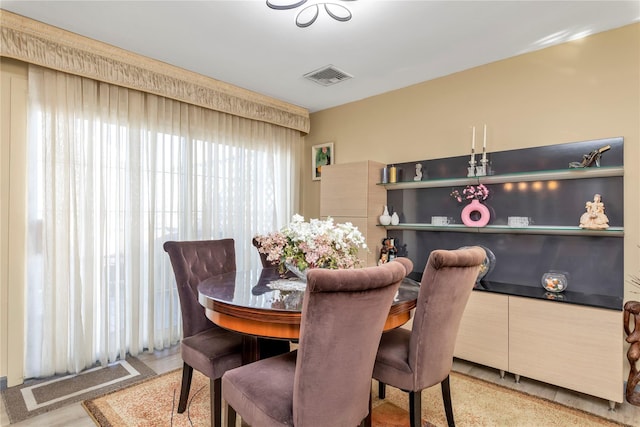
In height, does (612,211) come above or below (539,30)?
below

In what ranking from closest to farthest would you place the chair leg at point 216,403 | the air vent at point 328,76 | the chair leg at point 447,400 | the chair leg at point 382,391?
the chair leg at point 216,403 < the chair leg at point 447,400 < the chair leg at point 382,391 < the air vent at point 328,76

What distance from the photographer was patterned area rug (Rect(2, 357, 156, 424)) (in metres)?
2.20

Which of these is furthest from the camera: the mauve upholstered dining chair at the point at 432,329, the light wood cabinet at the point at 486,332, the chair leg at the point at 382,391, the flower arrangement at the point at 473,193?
the flower arrangement at the point at 473,193

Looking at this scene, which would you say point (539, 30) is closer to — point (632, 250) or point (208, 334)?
point (632, 250)

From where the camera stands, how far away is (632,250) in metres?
2.34

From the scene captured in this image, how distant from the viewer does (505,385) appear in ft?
8.18

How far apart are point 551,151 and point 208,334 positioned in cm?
285

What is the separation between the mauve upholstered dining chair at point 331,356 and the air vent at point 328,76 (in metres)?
2.39

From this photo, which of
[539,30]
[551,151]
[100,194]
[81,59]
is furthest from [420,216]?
[81,59]

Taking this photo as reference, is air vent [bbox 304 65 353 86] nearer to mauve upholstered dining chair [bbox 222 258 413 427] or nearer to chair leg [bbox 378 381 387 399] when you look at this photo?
mauve upholstered dining chair [bbox 222 258 413 427]

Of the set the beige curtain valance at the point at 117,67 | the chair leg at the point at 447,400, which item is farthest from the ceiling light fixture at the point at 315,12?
the chair leg at the point at 447,400

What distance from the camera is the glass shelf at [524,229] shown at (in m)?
2.39

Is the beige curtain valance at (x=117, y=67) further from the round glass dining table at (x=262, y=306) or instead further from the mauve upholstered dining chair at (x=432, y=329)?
the mauve upholstered dining chair at (x=432, y=329)

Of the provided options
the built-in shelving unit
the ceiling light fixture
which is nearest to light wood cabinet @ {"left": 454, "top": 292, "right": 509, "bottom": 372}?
the built-in shelving unit
